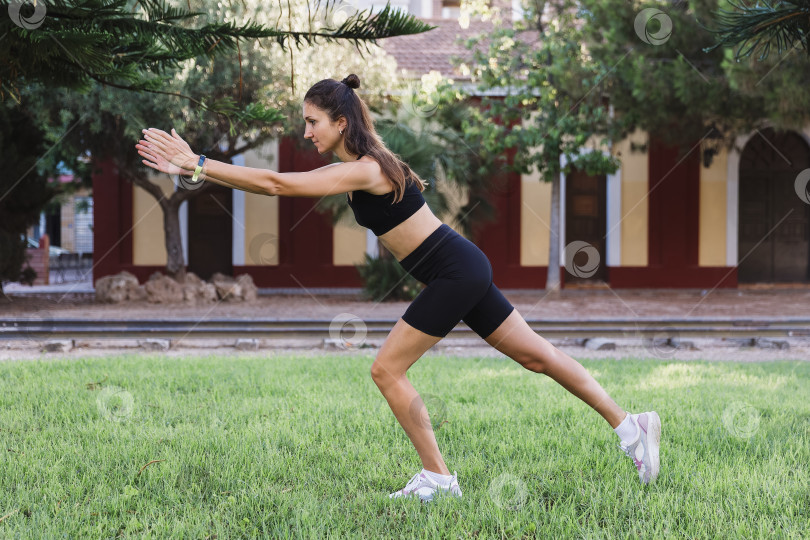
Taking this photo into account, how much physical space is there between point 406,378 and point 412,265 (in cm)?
49

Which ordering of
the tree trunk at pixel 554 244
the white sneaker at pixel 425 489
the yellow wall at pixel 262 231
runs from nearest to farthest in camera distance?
the white sneaker at pixel 425 489, the tree trunk at pixel 554 244, the yellow wall at pixel 262 231

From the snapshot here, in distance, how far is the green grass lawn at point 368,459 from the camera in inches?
114

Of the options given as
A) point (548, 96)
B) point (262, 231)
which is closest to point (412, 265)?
point (548, 96)

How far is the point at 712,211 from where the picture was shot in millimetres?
17922

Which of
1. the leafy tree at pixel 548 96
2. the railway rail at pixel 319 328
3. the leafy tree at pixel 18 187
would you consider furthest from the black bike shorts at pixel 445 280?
the leafy tree at pixel 18 187

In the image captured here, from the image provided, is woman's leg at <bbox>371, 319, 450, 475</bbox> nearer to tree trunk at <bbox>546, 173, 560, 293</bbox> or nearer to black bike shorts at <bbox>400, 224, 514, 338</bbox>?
black bike shorts at <bbox>400, 224, 514, 338</bbox>

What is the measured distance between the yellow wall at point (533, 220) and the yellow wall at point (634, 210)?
196 centimetres

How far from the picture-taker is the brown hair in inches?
116

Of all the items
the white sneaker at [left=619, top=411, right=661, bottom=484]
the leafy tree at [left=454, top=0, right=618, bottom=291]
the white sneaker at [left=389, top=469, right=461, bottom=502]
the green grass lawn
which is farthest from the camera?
the leafy tree at [left=454, top=0, right=618, bottom=291]

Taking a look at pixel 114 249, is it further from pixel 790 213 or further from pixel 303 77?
pixel 790 213

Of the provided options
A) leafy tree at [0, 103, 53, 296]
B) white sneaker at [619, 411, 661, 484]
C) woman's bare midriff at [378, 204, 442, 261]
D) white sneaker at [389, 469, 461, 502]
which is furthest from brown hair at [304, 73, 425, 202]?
leafy tree at [0, 103, 53, 296]

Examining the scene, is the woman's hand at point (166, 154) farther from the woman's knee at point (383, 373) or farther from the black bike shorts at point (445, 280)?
the woman's knee at point (383, 373)

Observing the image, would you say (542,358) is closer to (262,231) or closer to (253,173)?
(253,173)

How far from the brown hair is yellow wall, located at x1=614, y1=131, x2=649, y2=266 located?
15.7 metres
